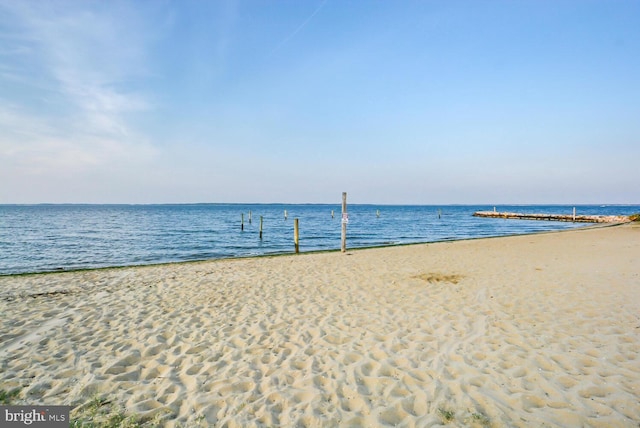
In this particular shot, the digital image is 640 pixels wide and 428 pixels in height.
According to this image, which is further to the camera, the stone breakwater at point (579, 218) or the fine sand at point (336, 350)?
the stone breakwater at point (579, 218)

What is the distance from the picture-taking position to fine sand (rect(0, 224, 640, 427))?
3.61 metres

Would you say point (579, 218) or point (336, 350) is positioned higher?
point (579, 218)

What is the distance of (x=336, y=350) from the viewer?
5047mm

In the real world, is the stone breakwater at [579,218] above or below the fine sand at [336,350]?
above

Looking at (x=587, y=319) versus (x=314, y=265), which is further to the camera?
(x=314, y=265)

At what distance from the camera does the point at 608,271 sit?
1060 centimetres

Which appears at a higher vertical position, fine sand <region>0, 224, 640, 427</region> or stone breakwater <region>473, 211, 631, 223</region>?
stone breakwater <region>473, 211, 631, 223</region>

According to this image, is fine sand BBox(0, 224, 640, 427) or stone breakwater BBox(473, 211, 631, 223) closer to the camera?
fine sand BBox(0, 224, 640, 427)

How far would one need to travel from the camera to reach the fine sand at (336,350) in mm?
3613

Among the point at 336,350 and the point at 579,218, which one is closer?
the point at 336,350

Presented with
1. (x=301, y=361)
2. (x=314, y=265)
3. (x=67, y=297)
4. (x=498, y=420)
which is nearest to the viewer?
(x=498, y=420)

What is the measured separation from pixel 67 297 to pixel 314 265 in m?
7.52

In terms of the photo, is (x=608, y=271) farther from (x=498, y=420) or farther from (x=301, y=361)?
(x=301, y=361)

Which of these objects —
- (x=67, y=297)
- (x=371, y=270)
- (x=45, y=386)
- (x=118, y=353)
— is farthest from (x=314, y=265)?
(x=45, y=386)
